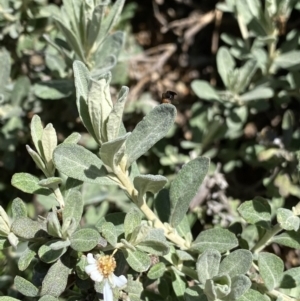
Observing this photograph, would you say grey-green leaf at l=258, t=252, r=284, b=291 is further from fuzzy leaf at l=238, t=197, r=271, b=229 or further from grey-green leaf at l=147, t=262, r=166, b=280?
grey-green leaf at l=147, t=262, r=166, b=280

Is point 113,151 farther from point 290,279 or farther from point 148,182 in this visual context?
point 290,279

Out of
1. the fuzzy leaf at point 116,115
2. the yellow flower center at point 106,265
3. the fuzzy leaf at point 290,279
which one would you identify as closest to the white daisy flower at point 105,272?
the yellow flower center at point 106,265

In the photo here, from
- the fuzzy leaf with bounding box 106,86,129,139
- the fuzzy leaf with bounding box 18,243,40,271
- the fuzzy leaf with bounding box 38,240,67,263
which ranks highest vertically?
the fuzzy leaf with bounding box 106,86,129,139

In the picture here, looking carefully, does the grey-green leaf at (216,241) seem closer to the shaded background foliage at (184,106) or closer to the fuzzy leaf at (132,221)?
the fuzzy leaf at (132,221)

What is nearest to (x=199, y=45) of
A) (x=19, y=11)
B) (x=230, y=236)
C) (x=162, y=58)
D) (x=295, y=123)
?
(x=162, y=58)

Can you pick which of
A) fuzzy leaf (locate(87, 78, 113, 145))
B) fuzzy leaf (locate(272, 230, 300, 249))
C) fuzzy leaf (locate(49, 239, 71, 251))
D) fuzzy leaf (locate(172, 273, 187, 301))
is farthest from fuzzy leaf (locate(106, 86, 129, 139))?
fuzzy leaf (locate(272, 230, 300, 249))

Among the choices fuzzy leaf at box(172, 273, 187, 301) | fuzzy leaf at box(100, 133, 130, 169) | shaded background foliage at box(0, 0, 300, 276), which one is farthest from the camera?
shaded background foliage at box(0, 0, 300, 276)

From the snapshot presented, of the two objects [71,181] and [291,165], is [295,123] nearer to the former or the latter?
[291,165]
